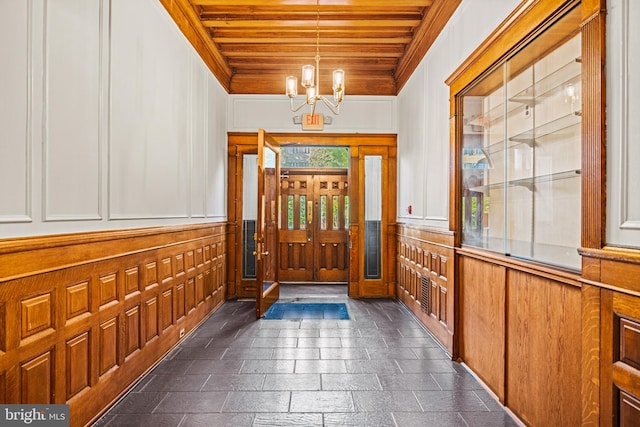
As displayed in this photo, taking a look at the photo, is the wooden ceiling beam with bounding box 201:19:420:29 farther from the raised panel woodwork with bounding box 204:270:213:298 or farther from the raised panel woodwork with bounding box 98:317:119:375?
the raised panel woodwork with bounding box 98:317:119:375

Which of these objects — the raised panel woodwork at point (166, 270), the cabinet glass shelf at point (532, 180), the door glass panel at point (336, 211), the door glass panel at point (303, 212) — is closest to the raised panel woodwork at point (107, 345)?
the raised panel woodwork at point (166, 270)

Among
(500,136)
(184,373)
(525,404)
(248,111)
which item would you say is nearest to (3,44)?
(184,373)

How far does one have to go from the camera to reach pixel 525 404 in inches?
99.5

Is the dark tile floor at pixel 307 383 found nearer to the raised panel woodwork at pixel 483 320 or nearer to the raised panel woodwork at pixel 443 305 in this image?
the raised panel woodwork at pixel 483 320

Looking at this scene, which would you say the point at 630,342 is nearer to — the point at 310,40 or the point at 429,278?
the point at 429,278

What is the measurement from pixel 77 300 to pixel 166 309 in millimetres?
1404

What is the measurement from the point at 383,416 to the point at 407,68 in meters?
4.56

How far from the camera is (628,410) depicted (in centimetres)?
165

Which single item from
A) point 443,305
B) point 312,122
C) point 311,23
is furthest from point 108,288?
point 312,122

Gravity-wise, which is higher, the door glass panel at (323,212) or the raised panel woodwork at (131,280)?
the door glass panel at (323,212)

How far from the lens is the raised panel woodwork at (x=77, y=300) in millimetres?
2316

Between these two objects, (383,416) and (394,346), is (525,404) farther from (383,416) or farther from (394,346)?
(394,346)

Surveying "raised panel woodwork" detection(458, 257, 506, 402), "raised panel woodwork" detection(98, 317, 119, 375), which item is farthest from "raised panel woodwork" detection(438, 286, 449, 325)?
"raised panel woodwork" detection(98, 317, 119, 375)

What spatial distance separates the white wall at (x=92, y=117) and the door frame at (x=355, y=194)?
5.96 ft
